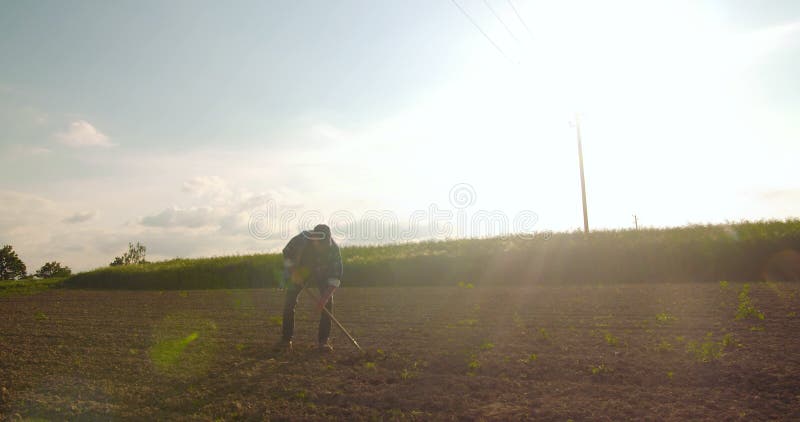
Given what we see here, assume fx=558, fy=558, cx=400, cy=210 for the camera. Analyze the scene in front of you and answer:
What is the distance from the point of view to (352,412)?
564 centimetres

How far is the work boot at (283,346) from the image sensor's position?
8.77 meters

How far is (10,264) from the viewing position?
6431 centimetres

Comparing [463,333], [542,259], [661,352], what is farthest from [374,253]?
[661,352]

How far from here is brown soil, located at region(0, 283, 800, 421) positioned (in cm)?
569

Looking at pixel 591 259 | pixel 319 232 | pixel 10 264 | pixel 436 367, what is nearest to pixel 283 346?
pixel 319 232

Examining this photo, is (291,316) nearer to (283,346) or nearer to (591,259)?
(283,346)

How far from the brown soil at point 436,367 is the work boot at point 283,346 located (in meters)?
0.16

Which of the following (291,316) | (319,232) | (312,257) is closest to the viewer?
(319,232)

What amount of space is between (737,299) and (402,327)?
26.7 feet

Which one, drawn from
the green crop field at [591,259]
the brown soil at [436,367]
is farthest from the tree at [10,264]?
the brown soil at [436,367]

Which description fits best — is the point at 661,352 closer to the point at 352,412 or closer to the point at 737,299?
the point at 352,412

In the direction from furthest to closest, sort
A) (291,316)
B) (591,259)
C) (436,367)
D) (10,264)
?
1. (10,264)
2. (591,259)
3. (291,316)
4. (436,367)

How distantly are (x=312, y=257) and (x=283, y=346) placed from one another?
1524 mm

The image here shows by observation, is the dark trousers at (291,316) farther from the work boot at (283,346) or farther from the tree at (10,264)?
the tree at (10,264)
